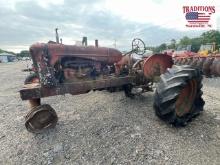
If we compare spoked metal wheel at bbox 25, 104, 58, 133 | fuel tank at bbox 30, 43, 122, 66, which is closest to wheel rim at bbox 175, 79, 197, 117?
fuel tank at bbox 30, 43, 122, 66

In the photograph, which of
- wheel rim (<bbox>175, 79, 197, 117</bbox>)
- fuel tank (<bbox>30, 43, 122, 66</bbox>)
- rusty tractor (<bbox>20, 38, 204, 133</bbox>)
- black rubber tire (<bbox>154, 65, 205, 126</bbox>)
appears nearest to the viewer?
black rubber tire (<bbox>154, 65, 205, 126</bbox>)

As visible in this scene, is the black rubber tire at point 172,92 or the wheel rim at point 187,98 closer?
the black rubber tire at point 172,92

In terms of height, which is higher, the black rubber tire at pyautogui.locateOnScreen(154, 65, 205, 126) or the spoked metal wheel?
the black rubber tire at pyautogui.locateOnScreen(154, 65, 205, 126)

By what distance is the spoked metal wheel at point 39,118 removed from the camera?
4550mm

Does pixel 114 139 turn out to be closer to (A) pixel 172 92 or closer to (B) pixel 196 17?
(A) pixel 172 92

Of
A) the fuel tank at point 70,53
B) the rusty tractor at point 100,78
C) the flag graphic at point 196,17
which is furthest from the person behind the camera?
the flag graphic at point 196,17

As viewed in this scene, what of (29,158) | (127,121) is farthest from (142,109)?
(29,158)

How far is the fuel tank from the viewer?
4.73m

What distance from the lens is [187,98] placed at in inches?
202

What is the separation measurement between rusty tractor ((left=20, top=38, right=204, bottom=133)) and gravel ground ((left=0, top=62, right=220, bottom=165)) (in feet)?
0.91

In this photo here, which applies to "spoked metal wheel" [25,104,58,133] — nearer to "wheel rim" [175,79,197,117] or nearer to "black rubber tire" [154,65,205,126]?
"black rubber tire" [154,65,205,126]

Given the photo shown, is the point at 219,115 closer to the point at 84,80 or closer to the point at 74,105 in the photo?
the point at 84,80

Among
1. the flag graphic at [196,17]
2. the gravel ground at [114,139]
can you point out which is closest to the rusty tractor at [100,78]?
the gravel ground at [114,139]

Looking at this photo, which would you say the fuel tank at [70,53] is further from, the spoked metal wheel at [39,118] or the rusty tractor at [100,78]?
the spoked metal wheel at [39,118]
